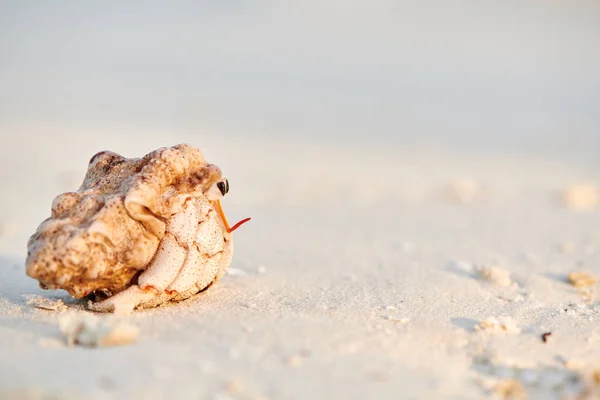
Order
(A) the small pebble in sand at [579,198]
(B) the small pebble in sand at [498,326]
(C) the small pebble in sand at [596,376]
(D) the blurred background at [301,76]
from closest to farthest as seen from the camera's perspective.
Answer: (C) the small pebble in sand at [596,376] → (B) the small pebble in sand at [498,326] → (A) the small pebble in sand at [579,198] → (D) the blurred background at [301,76]

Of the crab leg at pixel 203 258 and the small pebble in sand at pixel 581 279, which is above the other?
the crab leg at pixel 203 258

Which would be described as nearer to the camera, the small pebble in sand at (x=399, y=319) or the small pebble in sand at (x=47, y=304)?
the small pebble in sand at (x=399, y=319)

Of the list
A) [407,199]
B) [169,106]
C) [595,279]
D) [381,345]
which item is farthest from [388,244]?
[169,106]

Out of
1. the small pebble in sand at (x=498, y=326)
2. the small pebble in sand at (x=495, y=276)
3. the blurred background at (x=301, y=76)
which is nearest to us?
the small pebble in sand at (x=498, y=326)

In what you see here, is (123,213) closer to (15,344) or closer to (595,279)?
(15,344)

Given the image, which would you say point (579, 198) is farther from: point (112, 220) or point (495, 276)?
point (112, 220)

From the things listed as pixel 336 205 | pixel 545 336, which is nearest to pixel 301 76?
pixel 336 205

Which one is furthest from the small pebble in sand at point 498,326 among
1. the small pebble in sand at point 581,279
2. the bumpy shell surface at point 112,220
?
the bumpy shell surface at point 112,220

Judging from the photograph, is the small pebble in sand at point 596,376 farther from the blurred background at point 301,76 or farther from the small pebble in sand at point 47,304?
the blurred background at point 301,76
